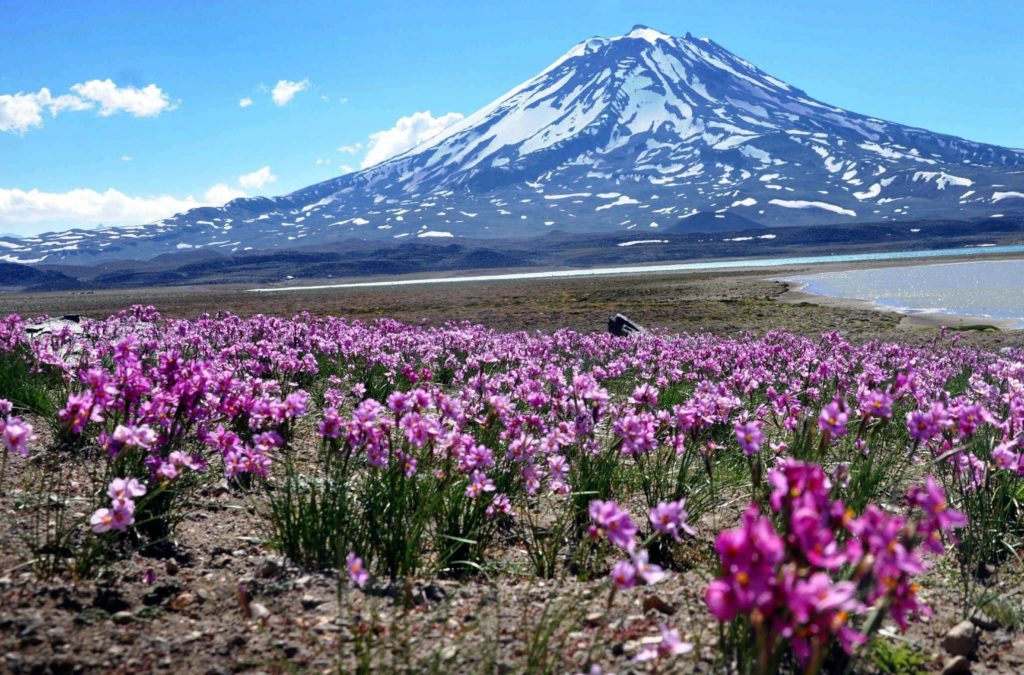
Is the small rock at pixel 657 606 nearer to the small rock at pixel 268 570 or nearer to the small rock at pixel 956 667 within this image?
the small rock at pixel 956 667

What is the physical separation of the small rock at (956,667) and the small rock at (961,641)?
0.14 meters

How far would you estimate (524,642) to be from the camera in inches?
146

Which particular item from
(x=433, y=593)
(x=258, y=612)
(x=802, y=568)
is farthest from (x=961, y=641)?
(x=258, y=612)

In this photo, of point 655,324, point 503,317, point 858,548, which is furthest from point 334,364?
point 503,317

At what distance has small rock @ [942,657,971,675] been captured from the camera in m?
3.72

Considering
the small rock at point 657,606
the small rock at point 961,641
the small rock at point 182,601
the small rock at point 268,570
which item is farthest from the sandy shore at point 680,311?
the small rock at point 182,601

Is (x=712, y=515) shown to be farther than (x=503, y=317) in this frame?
No

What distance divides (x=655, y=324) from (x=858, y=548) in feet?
111

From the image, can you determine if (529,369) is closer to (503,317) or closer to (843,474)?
(843,474)

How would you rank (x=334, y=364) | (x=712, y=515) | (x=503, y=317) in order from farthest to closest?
1. (x=503, y=317)
2. (x=334, y=364)
3. (x=712, y=515)

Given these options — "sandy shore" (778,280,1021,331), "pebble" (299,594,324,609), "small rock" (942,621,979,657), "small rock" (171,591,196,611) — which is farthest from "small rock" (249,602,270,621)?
"sandy shore" (778,280,1021,331)

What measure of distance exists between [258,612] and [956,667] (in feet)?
12.0

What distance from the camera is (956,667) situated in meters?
3.74

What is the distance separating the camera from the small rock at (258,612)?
394 centimetres
